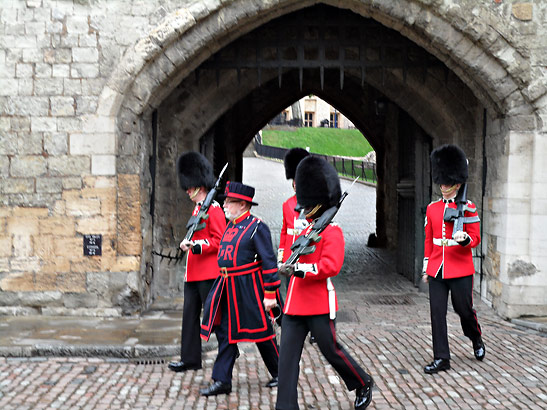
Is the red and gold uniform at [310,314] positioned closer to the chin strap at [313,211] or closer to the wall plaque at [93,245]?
the chin strap at [313,211]

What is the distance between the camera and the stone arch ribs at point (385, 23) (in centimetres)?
748

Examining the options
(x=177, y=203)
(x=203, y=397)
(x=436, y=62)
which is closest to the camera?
(x=203, y=397)

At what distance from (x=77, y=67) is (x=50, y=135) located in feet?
2.51

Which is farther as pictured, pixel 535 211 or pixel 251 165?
pixel 251 165

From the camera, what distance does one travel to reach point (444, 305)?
5.81 meters

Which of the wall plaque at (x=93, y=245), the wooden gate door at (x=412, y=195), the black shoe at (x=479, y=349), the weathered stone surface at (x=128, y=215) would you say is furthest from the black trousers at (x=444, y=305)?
the wooden gate door at (x=412, y=195)

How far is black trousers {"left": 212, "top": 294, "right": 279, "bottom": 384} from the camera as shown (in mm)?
5210

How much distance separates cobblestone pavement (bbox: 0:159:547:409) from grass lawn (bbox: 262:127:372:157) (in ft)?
131

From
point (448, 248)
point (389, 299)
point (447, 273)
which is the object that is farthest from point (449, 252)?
point (389, 299)

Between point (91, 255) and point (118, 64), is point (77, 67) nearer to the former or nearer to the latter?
point (118, 64)

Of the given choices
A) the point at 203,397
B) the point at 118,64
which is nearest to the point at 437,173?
the point at 203,397

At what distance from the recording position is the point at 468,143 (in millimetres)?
8945

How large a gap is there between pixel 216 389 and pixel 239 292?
0.69m

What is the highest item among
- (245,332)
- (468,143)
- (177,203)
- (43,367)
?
(468,143)
